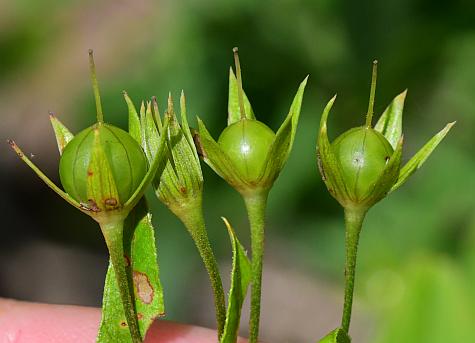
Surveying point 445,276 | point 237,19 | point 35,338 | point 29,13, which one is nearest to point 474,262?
point 445,276

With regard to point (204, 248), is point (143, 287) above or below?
below

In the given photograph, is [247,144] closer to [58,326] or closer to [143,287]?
[143,287]

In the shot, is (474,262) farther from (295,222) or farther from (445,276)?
(295,222)

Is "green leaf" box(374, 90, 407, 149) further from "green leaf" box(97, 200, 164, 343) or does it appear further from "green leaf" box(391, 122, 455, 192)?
"green leaf" box(97, 200, 164, 343)

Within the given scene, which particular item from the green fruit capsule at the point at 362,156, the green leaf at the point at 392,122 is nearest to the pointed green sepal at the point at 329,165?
the green fruit capsule at the point at 362,156

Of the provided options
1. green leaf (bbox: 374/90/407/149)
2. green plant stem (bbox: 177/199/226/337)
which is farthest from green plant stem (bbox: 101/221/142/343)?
green leaf (bbox: 374/90/407/149)

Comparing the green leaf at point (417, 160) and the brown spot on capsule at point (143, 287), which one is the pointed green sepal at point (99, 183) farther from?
the green leaf at point (417, 160)

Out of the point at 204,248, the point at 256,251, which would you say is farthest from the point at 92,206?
the point at 256,251
